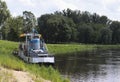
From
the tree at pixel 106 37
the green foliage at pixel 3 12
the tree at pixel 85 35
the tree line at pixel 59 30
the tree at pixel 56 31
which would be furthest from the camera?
the tree at pixel 106 37

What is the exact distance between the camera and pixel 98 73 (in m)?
46.3

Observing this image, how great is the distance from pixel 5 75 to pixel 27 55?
28.9 meters

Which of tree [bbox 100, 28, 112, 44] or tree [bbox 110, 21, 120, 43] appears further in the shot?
tree [bbox 110, 21, 120, 43]

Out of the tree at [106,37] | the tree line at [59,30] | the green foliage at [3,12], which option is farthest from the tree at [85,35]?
the green foliage at [3,12]

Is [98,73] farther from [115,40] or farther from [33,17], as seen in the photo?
[115,40]

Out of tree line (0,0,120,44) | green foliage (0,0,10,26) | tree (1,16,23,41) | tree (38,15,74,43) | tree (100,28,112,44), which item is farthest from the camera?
tree (100,28,112,44)

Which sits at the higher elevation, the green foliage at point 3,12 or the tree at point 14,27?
the green foliage at point 3,12

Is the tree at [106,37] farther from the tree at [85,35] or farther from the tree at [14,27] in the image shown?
the tree at [14,27]

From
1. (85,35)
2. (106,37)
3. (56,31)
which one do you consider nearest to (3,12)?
(56,31)

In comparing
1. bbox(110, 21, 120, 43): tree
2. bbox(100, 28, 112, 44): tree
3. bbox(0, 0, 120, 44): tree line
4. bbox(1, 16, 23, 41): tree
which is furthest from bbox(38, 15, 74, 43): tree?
bbox(110, 21, 120, 43): tree

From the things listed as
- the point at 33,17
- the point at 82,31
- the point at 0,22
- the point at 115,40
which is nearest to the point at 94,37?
the point at 82,31

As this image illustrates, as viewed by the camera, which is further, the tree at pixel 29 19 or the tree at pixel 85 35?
the tree at pixel 85 35

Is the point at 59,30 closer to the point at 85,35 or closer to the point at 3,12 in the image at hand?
the point at 85,35

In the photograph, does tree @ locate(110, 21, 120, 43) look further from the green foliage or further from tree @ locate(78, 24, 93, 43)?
the green foliage
